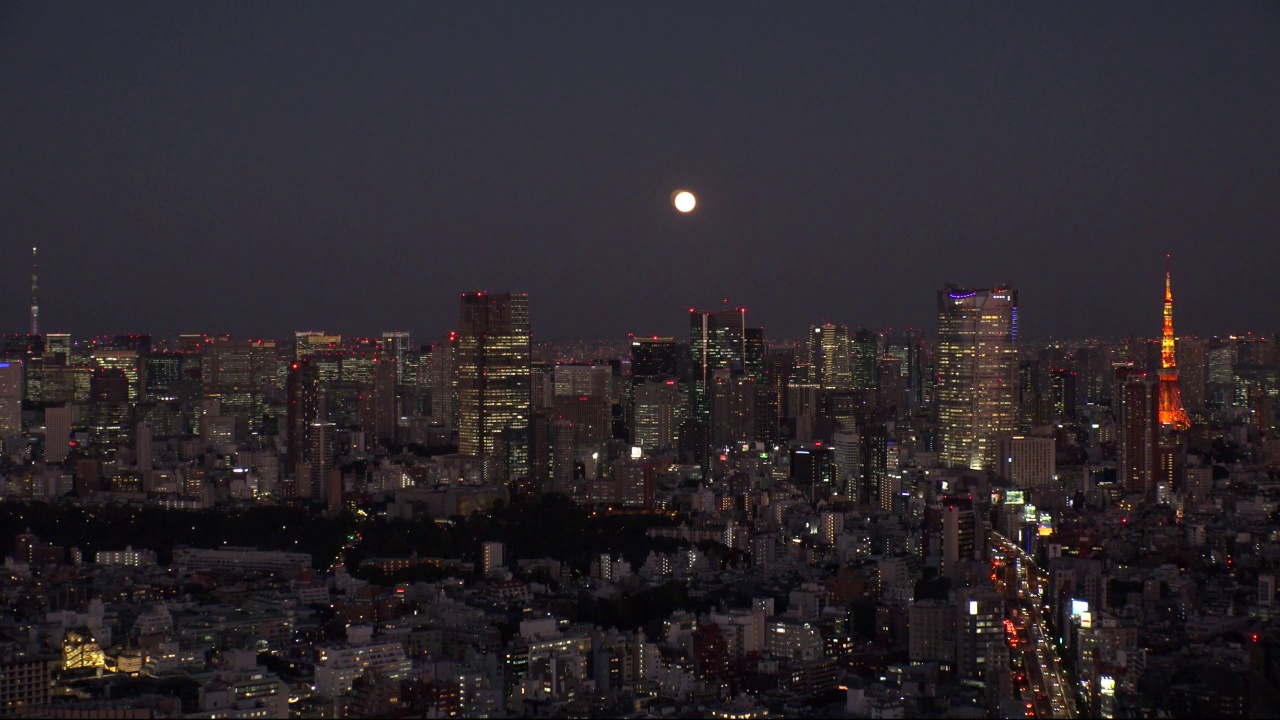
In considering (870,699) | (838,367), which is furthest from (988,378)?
(870,699)

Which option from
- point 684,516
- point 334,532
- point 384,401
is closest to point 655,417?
point 384,401

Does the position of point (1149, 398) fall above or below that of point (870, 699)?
above

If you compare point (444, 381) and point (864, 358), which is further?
point (864, 358)

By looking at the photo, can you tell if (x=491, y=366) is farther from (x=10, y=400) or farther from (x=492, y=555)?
(x=492, y=555)

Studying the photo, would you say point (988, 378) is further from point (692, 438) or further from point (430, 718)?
point (430, 718)

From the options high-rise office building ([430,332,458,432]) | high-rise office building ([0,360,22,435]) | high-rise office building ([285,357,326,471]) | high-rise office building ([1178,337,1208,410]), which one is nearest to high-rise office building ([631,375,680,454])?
high-rise office building ([430,332,458,432])

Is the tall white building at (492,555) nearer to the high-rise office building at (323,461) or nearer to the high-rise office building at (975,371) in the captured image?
the high-rise office building at (323,461)

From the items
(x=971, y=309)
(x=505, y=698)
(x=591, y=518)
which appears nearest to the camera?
(x=505, y=698)

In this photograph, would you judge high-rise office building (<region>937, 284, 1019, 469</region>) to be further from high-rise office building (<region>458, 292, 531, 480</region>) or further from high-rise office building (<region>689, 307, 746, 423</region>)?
high-rise office building (<region>458, 292, 531, 480</region>)
